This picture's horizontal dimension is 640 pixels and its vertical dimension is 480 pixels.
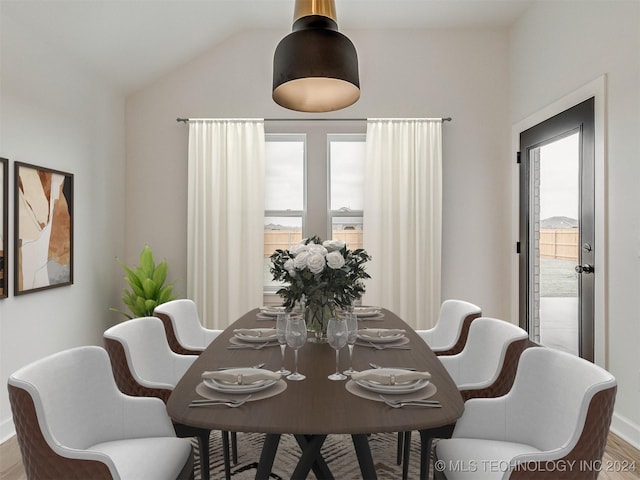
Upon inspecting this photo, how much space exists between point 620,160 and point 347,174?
7.74 feet

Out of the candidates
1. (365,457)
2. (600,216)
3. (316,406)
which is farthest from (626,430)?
(316,406)

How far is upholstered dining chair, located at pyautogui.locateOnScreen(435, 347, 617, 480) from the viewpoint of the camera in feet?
4.40

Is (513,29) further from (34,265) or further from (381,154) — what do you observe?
(34,265)

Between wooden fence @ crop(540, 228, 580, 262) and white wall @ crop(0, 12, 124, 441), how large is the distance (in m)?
3.66

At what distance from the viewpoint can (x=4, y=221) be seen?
9.04ft

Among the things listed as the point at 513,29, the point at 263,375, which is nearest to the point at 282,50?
the point at 263,375

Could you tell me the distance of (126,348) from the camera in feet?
6.64

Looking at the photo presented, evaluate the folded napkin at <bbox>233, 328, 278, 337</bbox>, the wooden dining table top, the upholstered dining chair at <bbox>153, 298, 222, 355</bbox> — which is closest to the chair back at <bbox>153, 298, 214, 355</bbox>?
the upholstered dining chair at <bbox>153, 298, 222, 355</bbox>

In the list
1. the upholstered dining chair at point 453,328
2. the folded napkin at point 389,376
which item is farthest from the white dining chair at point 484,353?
the folded napkin at point 389,376

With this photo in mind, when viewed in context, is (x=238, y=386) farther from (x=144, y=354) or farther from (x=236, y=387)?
(x=144, y=354)

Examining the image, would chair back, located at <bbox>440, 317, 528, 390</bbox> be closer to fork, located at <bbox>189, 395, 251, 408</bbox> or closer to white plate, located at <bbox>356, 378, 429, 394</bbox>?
white plate, located at <bbox>356, 378, 429, 394</bbox>

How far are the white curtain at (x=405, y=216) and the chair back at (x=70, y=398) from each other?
2986 mm

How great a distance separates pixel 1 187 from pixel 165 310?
1183 mm

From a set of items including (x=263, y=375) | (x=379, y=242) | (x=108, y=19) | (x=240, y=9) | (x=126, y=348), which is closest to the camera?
(x=263, y=375)
